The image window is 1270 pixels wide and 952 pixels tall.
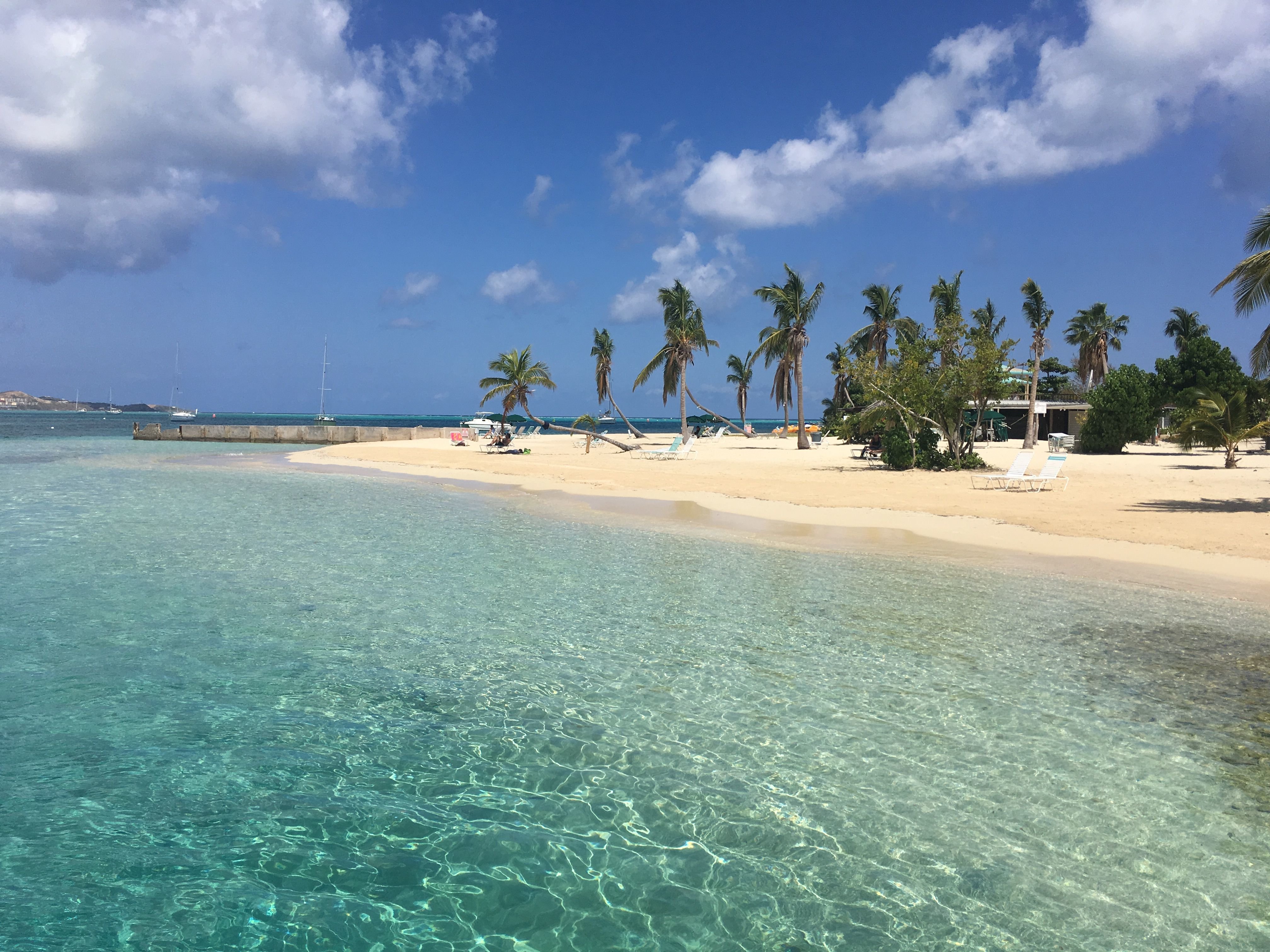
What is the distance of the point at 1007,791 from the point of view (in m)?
4.64

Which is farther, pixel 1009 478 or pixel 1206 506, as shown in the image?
pixel 1009 478

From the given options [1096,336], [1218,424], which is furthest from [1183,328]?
[1218,424]

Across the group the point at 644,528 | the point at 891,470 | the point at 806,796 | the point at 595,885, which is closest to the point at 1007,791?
the point at 806,796

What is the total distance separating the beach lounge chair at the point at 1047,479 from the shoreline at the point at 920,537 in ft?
15.8

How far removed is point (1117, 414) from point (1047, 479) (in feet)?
55.4

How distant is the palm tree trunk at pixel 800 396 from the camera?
40875 mm

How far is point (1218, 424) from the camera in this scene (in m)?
26.2

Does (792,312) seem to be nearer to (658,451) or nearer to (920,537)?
(658,451)

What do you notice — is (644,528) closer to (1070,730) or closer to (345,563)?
(345,563)

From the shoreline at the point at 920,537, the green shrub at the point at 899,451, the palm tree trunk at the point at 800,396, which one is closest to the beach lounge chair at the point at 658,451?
the palm tree trunk at the point at 800,396

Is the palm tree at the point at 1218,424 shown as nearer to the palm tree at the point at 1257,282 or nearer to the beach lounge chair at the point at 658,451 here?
the palm tree at the point at 1257,282

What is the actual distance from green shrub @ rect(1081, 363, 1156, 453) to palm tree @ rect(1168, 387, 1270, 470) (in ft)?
20.5

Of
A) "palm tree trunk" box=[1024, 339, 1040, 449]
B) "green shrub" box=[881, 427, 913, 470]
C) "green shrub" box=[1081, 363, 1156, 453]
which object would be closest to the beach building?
"palm tree trunk" box=[1024, 339, 1040, 449]

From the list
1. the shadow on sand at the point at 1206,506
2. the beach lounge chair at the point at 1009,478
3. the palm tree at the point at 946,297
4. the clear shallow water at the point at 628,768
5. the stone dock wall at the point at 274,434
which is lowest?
the clear shallow water at the point at 628,768
